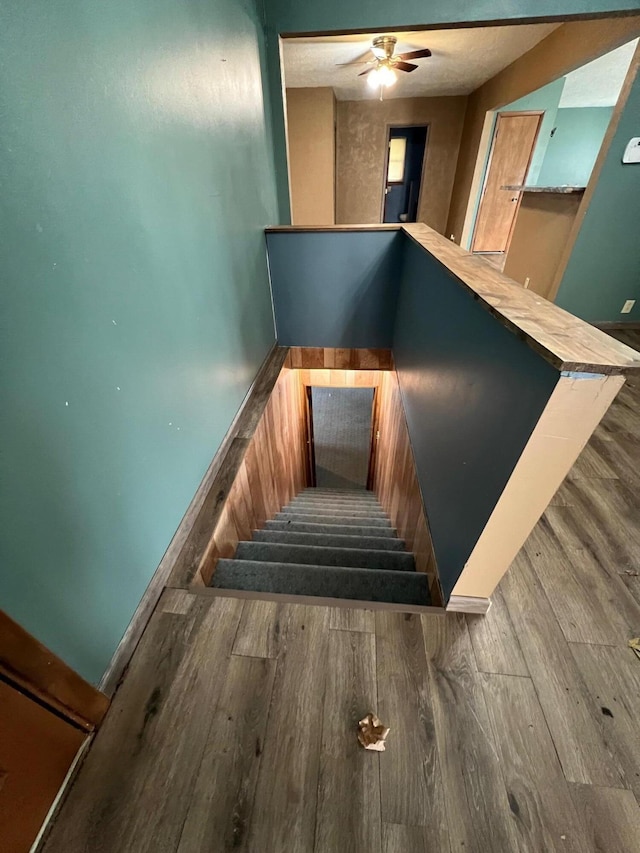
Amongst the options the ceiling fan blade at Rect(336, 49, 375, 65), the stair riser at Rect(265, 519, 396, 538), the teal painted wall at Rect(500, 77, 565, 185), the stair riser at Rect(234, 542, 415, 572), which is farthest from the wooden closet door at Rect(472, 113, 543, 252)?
the stair riser at Rect(234, 542, 415, 572)

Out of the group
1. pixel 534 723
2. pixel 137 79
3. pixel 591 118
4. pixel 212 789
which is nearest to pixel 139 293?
pixel 137 79

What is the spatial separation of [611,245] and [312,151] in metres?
4.17

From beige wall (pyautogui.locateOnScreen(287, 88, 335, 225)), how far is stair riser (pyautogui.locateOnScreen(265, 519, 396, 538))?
13.1ft

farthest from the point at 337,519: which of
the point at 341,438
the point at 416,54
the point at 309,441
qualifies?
the point at 416,54

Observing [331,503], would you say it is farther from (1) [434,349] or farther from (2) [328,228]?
(2) [328,228]

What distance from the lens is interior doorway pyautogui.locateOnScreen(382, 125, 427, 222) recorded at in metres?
6.03

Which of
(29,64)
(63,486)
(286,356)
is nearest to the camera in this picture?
(29,64)

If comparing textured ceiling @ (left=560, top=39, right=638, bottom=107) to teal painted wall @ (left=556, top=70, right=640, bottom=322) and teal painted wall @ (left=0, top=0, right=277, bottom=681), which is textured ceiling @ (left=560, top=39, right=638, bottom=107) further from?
teal painted wall @ (left=0, top=0, right=277, bottom=681)

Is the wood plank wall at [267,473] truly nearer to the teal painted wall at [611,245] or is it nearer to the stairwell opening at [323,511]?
the stairwell opening at [323,511]

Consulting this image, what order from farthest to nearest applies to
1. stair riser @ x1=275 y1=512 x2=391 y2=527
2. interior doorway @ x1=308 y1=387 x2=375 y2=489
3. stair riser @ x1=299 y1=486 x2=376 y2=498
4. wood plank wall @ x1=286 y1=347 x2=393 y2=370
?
interior doorway @ x1=308 y1=387 x2=375 y2=489, stair riser @ x1=299 y1=486 x2=376 y2=498, wood plank wall @ x1=286 y1=347 x2=393 y2=370, stair riser @ x1=275 y1=512 x2=391 y2=527

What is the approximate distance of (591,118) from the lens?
5512 mm

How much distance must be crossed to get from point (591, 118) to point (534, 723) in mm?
8109

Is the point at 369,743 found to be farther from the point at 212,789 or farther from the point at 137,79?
the point at 137,79

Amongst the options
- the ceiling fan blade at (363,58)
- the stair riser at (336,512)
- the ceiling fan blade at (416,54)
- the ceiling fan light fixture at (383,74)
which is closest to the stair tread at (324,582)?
the stair riser at (336,512)
